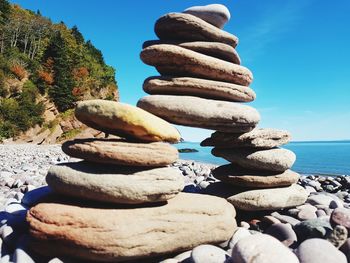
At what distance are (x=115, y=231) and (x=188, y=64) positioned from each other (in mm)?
3109

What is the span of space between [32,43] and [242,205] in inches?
1742

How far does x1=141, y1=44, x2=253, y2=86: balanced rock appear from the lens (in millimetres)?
5238

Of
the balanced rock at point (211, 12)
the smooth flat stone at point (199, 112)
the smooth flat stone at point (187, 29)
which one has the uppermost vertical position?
the balanced rock at point (211, 12)

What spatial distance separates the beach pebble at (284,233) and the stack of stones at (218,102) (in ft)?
1.98

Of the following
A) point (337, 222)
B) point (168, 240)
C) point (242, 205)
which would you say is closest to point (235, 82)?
point (242, 205)

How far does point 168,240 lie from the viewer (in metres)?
3.72

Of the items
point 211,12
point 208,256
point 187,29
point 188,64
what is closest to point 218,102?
point 188,64

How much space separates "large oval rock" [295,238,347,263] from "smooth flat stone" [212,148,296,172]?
195cm

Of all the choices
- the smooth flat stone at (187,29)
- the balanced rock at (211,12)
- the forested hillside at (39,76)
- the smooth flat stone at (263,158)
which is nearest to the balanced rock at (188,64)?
the smooth flat stone at (187,29)

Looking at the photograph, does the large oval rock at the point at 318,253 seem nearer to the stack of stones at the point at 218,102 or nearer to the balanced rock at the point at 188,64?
the stack of stones at the point at 218,102

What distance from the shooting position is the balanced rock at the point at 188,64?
206 inches

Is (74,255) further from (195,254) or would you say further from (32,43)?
(32,43)

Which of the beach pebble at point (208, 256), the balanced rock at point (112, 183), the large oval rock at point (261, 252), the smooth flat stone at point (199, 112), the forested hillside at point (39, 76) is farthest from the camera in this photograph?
the forested hillside at point (39, 76)

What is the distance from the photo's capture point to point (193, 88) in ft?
17.3
